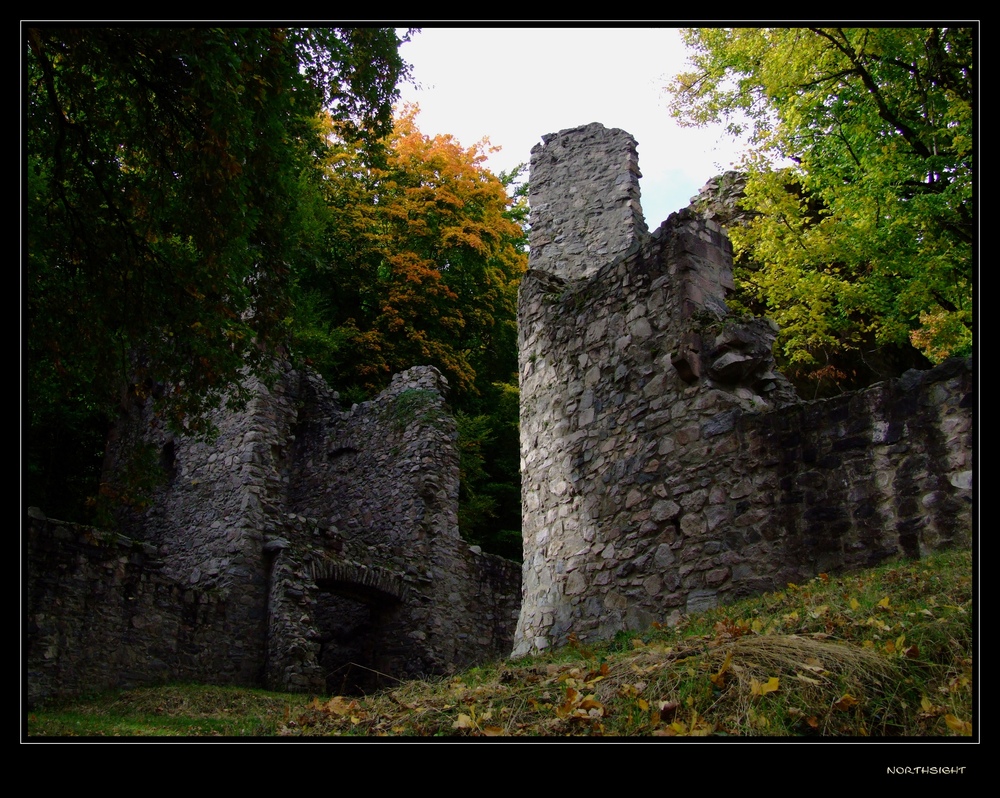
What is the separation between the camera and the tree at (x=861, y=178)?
12.6m

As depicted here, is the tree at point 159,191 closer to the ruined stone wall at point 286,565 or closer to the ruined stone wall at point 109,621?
the ruined stone wall at point 109,621

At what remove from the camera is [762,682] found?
14.7 feet

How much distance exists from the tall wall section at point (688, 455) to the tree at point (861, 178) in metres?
5.50

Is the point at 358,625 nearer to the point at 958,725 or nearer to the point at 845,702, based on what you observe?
the point at 845,702

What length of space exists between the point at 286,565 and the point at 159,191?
7.72 meters

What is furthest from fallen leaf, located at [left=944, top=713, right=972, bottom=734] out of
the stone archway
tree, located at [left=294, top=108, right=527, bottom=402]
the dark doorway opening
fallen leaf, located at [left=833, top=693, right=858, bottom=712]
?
tree, located at [left=294, top=108, right=527, bottom=402]

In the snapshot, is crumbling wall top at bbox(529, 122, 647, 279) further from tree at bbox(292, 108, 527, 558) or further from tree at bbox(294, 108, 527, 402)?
tree at bbox(294, 108, 527, 402)

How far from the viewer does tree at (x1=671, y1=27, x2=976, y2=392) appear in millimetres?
12586

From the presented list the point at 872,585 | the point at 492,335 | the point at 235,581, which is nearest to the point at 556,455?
the point at 872,585

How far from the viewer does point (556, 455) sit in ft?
30.9

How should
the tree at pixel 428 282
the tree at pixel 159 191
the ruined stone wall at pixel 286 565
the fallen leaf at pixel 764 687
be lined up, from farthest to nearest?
the tree at pixel 428 282 → the ruined stone wall at pixel 286 565 → the tree at pixel 159 191 → the fallen leaf at pixel 764 687

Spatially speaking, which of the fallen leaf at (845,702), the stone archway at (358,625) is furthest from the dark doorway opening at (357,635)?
the fallen leaf at (845,702)

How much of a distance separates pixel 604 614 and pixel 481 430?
13.1m
